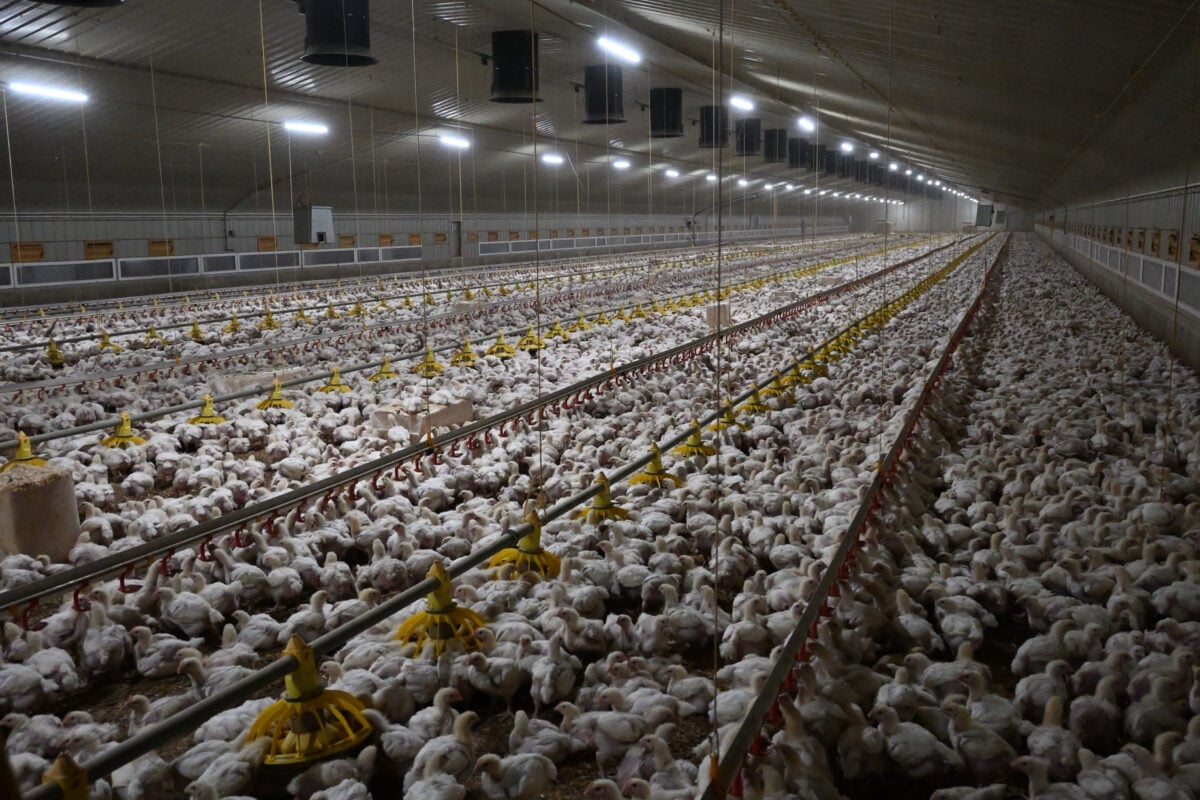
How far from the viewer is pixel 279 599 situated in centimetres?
524

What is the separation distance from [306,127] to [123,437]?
53.3 ft

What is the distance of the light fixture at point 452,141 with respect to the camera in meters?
25.0

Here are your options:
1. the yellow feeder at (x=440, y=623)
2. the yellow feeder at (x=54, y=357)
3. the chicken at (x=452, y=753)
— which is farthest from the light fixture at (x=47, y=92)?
the chicken at (x=452, y=753)

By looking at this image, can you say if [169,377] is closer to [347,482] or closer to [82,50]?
[347,482]

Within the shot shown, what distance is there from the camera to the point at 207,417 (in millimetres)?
8938

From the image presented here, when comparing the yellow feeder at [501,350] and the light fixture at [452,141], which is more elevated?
the light fixture at [452,141]

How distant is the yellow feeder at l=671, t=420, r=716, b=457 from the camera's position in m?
7.70

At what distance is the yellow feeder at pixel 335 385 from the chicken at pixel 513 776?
7.58 metres

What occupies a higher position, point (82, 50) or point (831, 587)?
point (82, 50)

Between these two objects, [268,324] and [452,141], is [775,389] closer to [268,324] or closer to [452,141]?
[268,324]

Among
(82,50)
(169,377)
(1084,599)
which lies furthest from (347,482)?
(82,50)

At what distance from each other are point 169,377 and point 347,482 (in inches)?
243

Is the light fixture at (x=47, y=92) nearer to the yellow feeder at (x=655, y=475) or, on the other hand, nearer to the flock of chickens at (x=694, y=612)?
the flock of chickens at (x=694, y=612)

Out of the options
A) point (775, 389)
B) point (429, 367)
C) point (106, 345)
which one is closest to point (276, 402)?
point (429, 367)
